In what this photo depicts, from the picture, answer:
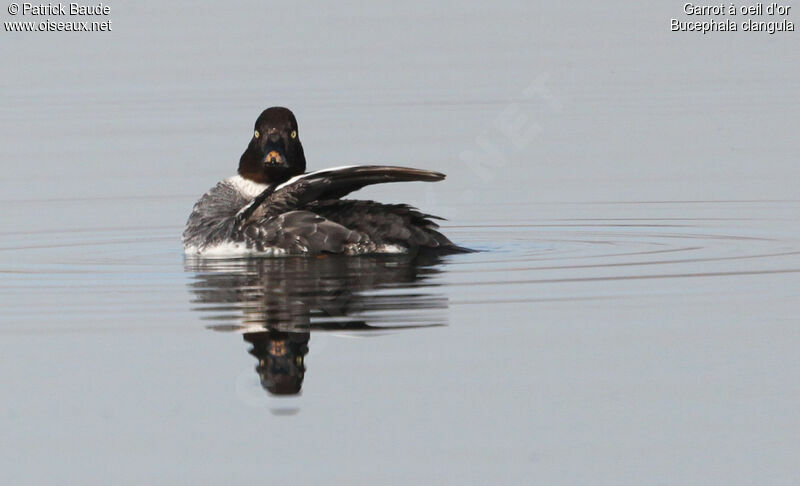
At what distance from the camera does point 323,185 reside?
13250mm

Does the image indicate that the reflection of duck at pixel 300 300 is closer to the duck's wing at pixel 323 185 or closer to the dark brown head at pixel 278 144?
the duck's wing at pixel 323 185

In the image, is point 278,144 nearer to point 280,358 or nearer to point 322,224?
point 322,224

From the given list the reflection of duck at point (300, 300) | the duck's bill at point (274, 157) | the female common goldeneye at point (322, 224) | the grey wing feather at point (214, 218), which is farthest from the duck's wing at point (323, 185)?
the duck's bill at point (274, 157)

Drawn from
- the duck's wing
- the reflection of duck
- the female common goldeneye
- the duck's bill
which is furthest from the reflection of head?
the duck's bill

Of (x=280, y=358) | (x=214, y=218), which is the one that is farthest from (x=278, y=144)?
(x=280, y=358)

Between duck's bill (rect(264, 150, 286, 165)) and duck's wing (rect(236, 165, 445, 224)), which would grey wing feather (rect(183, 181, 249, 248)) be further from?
duck's bill (rect(264, 150, 286, 165))

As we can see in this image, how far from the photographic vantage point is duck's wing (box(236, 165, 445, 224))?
12844mm

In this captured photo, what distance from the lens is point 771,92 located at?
24.9m

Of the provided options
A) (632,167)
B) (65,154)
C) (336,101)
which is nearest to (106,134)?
(65,154)

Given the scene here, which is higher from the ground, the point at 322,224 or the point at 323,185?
the point at 323,185

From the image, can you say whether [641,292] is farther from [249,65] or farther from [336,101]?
[249,65]

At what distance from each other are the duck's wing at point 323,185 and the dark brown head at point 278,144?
617 millimetres

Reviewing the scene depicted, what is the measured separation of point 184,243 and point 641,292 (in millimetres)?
4316

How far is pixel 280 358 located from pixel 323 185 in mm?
3887
